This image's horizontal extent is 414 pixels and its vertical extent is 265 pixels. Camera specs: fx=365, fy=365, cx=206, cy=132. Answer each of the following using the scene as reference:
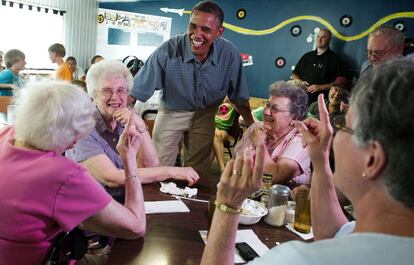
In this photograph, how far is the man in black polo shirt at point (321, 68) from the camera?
5.09 metres

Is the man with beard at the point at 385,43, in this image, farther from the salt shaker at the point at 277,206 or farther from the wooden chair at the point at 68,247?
the wooden chair at the point at 68,247

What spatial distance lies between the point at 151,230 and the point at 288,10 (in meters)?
5.13

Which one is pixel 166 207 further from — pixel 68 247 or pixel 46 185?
pixel 46 185

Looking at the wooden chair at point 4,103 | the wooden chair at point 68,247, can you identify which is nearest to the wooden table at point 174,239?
the wooden chair at point 68,247

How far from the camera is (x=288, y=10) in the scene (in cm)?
571

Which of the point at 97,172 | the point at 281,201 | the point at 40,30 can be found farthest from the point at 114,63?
the point at 40,30

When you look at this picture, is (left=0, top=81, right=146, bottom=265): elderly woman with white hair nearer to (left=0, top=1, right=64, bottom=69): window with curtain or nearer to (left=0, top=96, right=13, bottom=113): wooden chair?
(left=0, top=96, right=13, bottom=113): wooden chair

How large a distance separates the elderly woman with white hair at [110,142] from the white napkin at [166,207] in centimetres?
22

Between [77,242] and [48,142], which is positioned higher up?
[48,142]

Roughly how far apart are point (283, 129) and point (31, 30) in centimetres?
624

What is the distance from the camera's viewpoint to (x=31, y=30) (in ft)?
22.6

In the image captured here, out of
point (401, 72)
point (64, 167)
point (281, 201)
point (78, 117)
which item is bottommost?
point (281, 201)

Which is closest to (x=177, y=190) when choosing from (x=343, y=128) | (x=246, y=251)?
(x=246, y=251)

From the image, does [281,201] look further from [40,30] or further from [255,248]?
[40,30]
